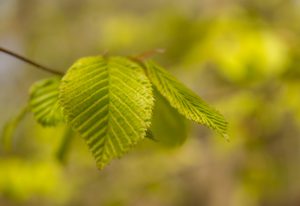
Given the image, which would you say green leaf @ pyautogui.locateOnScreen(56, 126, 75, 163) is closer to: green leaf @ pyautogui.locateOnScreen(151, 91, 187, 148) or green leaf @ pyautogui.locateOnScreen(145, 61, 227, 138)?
green leaf @ pyautogui.locateOnScreen(151, 91, 187, 148)

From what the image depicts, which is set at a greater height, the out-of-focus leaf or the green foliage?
the green foliage

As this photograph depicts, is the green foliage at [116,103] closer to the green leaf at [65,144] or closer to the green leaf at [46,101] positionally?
the green leaf at [46,101]

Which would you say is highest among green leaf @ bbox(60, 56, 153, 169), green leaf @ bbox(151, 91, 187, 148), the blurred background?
green leaf @ bbox(60, 56, 153, 169)

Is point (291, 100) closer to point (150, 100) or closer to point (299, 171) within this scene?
point (150, 100)

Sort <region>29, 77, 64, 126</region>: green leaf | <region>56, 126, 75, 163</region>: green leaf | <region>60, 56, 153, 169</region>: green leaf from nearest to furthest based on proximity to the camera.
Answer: <region>60, 56, 153, 169</region>: green leaf < <region>29, 77, 64, 126</region>: green leaf < <region>56, 126, 75, 163</region>: green leaf

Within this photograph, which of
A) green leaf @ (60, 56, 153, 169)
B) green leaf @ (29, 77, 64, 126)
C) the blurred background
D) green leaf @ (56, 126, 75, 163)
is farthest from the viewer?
the blurred background

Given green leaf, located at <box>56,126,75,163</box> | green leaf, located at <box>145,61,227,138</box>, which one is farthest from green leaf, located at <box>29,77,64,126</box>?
green leaf, located at <box>145,61,227,138</box>

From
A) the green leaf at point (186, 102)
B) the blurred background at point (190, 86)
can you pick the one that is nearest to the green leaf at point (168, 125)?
the blurred background at point (190, 86)
